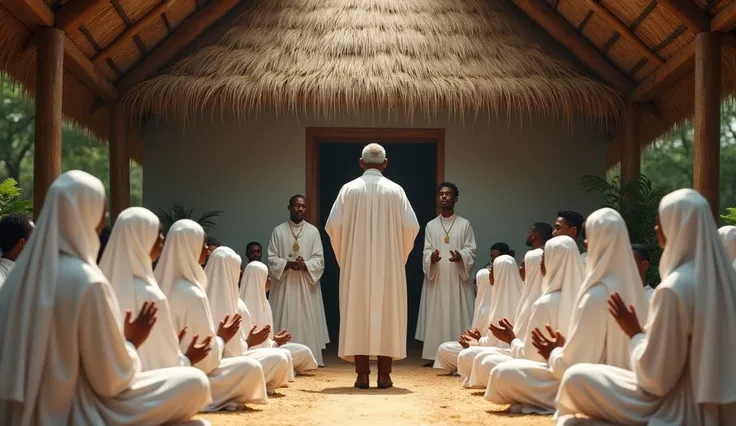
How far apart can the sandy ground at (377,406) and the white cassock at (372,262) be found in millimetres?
478

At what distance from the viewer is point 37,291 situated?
4.94 metres

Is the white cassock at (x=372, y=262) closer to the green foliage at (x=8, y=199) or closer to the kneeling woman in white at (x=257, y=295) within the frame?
the kneeling woman in white at (x=257, y=295)

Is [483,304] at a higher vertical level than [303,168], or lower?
lower

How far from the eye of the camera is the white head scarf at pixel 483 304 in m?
10.4

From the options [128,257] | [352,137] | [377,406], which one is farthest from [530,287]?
[352,137]

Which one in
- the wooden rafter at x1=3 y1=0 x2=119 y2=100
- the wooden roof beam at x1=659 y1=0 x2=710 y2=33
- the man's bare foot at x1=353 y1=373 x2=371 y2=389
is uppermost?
the wooden roof beam at x1=659 y1=0 x2=710 y2=33

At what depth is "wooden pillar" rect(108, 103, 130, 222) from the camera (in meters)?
13.3

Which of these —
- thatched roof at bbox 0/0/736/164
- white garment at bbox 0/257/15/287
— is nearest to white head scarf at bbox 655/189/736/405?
white garment at bbox 0/257/15/287

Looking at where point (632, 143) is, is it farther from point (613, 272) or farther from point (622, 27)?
point (613, 272)

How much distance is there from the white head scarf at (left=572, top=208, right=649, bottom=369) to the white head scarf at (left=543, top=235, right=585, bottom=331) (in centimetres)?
91

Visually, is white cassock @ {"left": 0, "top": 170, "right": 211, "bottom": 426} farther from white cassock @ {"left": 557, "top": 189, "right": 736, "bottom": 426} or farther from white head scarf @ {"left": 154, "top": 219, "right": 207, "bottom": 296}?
white cassock @ {"left": 557, "top": 189, "right": 736, "bottom": 426}

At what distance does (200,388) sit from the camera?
17.9 feet

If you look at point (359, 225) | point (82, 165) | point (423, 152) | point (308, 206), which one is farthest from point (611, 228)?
point (82, 165)

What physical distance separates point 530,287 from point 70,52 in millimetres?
5326
